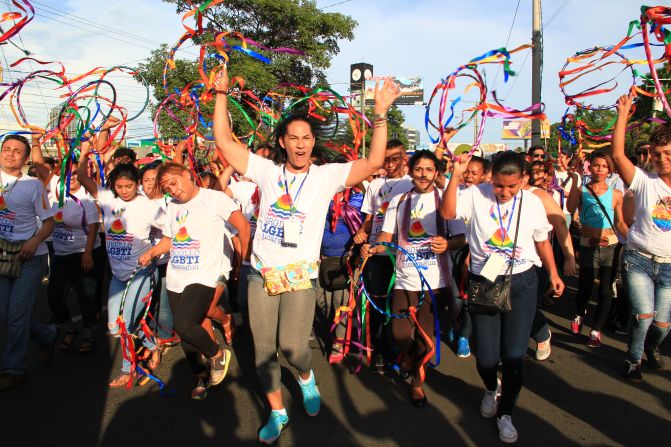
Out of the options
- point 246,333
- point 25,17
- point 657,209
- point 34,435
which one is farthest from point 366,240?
point 25,17

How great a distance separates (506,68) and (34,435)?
3927 mm

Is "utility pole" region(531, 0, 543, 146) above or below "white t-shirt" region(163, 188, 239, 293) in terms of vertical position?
above

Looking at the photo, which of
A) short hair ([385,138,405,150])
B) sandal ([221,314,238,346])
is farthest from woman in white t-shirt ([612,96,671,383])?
sandal ([221,314,238,346])

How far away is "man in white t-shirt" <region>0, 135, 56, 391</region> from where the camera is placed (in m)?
3.98

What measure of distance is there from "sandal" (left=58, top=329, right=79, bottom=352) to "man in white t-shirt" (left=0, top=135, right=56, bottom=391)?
2.18 ft

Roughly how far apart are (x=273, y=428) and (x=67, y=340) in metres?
2.76

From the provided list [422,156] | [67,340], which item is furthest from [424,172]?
[67,340]

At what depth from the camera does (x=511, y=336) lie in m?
3.13

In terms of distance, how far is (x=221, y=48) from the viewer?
336 cm

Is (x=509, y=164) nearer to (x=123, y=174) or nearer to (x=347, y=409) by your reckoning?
(x=347, y=409)

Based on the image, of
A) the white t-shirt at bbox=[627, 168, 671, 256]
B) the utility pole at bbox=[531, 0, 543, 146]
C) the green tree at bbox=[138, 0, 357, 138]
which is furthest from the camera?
the green tree at bbox=[138, 0, 357, 138]

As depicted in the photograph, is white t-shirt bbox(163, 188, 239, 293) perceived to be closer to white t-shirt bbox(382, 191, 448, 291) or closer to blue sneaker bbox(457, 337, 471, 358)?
white t-shirt bbox(382, 191, 448, 291)

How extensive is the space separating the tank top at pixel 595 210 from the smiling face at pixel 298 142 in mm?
3283

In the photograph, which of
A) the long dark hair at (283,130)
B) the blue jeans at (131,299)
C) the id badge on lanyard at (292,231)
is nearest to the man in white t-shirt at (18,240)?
the blue jeans at (131,299)
